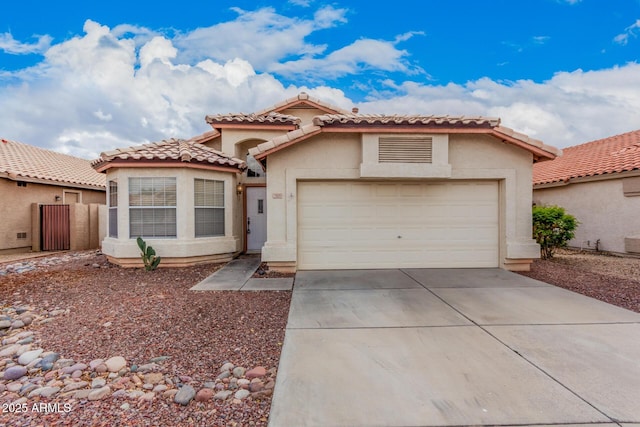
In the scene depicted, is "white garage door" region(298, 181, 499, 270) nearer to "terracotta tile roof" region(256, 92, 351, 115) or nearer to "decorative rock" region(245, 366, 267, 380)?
"decorative rock" region(245, 366, 267, 380)

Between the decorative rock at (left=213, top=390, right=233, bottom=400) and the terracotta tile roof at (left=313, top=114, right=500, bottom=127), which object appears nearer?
the decorative rock at (left=213, top=390, right=233, bottom=400)

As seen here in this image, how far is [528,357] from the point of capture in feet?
11.7

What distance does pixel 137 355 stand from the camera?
12.2 feet

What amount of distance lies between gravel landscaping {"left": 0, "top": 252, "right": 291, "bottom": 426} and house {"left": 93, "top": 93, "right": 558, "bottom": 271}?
2.47 m

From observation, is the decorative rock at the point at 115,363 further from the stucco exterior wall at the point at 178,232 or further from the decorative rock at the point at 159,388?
the stucco exterior wall at the point at 178,232

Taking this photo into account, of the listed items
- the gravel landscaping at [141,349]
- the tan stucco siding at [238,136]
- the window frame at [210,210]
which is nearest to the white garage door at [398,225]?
the gravel landscaping at [141,349]

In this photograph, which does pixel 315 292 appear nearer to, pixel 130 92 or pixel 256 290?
pixel 256 290

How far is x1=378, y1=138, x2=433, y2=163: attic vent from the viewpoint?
7.87m

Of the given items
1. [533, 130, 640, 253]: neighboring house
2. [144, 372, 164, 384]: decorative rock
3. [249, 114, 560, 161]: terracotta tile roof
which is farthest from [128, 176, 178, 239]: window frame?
[533, 130, 640, 253]: neighboring house

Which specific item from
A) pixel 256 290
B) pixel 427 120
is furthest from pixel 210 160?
pixel 427 120

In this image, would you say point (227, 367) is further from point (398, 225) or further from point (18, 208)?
point (18, 208)

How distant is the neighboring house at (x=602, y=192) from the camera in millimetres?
10781

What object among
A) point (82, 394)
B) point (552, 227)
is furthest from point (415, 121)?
point (82, 394)

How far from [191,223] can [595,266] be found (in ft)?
39.1
